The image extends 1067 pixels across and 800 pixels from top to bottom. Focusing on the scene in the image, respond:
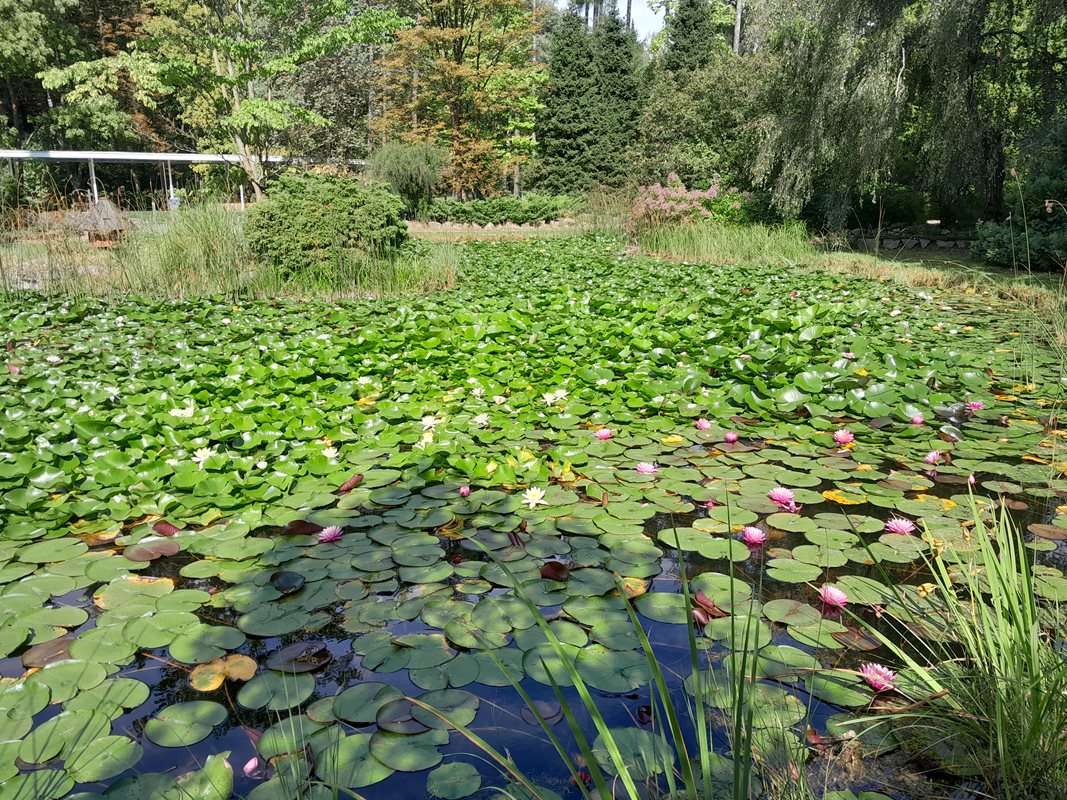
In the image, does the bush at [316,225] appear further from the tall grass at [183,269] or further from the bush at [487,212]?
the bush at [487,212]

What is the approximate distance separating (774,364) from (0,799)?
319 centimetres

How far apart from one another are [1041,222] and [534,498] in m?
8.70

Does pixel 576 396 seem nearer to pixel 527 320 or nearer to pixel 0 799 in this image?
pixel 527 320

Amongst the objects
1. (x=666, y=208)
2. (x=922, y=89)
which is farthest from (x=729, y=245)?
(x=922, y=89)

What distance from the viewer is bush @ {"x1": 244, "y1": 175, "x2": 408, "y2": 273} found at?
21.1 ft

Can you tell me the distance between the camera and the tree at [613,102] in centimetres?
2158

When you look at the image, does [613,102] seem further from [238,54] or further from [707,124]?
[238,54]

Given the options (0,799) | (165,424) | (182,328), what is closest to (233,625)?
(0,799)

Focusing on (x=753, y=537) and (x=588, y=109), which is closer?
(x=753, y=537)

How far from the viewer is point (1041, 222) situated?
811 cm

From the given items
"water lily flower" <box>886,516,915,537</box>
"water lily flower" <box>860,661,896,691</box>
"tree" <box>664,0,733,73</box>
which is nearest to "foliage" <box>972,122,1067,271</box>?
"water lily flower" <box>886,516,915,537</box>

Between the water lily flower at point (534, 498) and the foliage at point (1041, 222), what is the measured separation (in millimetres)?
7350

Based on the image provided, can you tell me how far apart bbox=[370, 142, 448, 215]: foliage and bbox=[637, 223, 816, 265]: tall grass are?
851 centimetres

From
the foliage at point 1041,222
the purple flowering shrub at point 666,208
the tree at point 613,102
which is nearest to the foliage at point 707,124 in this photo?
the tree at point 613,102
